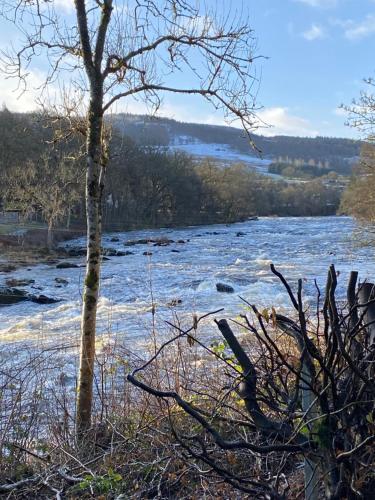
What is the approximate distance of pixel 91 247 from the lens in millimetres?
4977

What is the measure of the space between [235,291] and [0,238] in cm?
2365

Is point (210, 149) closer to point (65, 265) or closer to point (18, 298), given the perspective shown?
point (65, 265)

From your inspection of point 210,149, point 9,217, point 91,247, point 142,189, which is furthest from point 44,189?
point 210,149

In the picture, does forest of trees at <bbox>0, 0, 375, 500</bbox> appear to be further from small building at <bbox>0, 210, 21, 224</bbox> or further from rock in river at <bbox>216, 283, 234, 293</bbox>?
small building at <bbox>0, 210, 21, 224</bbox>

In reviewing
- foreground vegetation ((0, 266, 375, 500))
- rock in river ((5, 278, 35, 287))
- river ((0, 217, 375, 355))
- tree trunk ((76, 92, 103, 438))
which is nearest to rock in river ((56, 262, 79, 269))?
river ((0, 217, 375, 355))

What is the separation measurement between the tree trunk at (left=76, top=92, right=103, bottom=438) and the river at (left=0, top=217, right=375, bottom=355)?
4.22 feet

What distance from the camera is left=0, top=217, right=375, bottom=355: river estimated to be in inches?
530

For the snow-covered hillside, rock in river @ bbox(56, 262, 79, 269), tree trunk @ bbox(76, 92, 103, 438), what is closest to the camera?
A: tree trunk @ bbox(76, 92, 103, 438)

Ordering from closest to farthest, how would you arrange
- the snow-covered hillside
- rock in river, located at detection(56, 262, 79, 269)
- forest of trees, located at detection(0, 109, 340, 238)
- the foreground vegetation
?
the foreground vegetation
rock in river, located at detection(56, 262, 79, 269)
forest of trees, located at detection(0, 109, 340, 238)
the snow-covered hillside

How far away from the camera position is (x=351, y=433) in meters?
1.77

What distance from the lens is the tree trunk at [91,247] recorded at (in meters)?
4.85

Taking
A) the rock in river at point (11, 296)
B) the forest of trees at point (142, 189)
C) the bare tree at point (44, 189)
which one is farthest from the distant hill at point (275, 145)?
the rock in river at point (11, 296)

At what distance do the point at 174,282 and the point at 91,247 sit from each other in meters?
16.4

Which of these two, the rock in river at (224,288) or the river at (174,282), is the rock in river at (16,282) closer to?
the river at (174,282)
